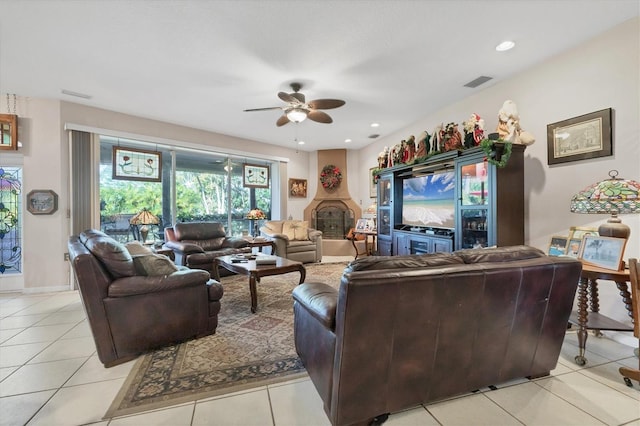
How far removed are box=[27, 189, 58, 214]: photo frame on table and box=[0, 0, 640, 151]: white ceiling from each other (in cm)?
137

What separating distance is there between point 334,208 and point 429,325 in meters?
5.90

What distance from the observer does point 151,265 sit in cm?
233

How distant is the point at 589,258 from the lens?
2.26 metres

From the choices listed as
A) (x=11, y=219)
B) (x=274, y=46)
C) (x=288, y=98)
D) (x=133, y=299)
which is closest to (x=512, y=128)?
(x=288, y=98)

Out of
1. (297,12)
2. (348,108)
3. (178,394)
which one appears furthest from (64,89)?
(178,394)

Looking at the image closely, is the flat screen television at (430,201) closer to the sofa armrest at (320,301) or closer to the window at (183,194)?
the sofa armrest at (320,301)

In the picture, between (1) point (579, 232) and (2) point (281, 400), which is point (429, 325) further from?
(1) point (579, 232)

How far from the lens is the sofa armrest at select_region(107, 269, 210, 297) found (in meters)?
2.07

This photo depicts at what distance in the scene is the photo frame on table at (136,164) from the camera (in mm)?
4699

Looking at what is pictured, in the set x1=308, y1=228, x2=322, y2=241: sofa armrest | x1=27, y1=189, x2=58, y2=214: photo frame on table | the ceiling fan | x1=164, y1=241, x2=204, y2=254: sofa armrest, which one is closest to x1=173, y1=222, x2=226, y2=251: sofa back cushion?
x1=164, y1=241, x2=204, y2=254: sofa armrest

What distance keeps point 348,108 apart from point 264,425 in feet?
13.5

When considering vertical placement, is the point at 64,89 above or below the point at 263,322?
above

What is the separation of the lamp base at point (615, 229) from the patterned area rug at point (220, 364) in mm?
2660

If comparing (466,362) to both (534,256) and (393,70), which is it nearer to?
(534,256)
